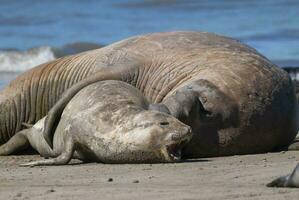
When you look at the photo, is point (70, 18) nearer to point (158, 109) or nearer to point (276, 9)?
point (276, 9)

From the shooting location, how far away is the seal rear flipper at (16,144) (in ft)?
33.8

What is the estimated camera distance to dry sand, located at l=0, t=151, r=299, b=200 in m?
6.29

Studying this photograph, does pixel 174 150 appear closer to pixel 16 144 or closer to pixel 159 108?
pixel 159 108

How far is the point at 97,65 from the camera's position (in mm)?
10344

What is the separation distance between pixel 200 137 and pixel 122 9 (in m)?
29.7

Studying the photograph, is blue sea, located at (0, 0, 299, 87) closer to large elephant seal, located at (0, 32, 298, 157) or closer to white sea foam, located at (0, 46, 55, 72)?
white sea foam, located at (0, 46, 55, 72)

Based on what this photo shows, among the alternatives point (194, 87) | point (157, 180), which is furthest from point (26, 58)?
point (157, 180)

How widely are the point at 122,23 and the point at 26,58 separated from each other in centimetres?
782

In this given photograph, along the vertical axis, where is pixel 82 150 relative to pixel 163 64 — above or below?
below

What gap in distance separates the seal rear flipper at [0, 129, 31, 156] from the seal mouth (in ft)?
8.16

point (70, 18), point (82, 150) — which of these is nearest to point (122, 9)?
point (70, 18)

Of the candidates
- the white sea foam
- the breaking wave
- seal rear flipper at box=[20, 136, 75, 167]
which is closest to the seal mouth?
seal rear flipper at box=[20, 136, 75, 167]

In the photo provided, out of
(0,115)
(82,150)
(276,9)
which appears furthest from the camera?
(276,9)

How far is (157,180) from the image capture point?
7055mm
